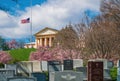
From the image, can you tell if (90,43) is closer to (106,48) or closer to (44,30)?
(106,48)

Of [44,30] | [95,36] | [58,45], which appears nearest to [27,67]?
[95,36]

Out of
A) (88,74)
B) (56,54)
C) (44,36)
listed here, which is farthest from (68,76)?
(44,36)

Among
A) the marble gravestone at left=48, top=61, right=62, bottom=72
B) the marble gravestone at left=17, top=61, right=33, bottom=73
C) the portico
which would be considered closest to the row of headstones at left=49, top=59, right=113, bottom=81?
the marble gravestone at left=48, top=61, right=62, bottom=72

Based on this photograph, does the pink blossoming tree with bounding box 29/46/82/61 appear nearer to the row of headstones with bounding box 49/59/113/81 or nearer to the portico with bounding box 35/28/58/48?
the row of headstones with bounding box 49/59/113/81

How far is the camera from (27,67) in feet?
129

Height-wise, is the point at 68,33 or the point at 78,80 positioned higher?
the point at 68,33

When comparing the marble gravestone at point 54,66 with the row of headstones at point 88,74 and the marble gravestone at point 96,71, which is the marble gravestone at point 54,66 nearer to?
the row of headstones at point 88,74

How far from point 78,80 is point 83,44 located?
1598 inches

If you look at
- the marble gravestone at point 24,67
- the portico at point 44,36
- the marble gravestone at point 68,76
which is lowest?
the marble gravestone at point 24,67

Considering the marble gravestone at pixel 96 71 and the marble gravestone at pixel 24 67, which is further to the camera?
the marble gravestone at pixel 24 67

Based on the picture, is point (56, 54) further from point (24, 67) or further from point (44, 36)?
point (44, 36)

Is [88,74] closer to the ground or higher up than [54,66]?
higher up

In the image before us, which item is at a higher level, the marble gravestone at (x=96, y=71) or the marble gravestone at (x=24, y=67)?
the marble gravestone at (x=96, y=71)

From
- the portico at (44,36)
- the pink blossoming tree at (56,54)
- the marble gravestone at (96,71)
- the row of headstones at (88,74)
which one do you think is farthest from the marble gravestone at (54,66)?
the portico at (44,36)
